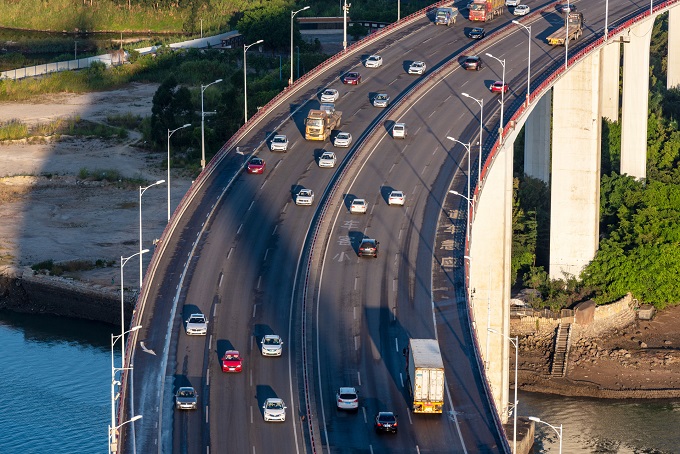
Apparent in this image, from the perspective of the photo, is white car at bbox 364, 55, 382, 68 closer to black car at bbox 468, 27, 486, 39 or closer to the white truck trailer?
black car at bbox 468, 27, 486, 39

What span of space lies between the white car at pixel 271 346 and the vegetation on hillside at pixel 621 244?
166 feet

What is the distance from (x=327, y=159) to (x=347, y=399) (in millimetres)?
45073

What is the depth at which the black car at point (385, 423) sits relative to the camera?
93938 mm

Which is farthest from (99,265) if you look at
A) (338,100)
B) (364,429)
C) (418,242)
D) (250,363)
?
(364,429)

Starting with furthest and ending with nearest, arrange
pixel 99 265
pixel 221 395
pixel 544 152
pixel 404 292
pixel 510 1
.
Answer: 1. pixel 510 1
2. pixel 544 152
3. pixel 99 265
4. pixel 404 292
5. pixel 221 395

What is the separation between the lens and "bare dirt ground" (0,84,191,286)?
15888 cm

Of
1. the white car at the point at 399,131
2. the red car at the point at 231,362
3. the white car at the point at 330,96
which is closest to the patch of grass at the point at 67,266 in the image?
the white car at the point at 330,96

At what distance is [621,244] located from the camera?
157m

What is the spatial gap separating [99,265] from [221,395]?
57927 mm

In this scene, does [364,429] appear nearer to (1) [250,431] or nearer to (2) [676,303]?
(1) [250,431]

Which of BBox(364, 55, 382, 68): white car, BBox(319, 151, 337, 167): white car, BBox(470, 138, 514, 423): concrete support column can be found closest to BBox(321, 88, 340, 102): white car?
BBox(364, 55, 382, 68): white car

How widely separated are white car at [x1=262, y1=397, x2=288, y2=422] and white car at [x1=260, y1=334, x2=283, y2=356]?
778 cm

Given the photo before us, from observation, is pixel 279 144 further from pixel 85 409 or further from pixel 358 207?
pixel 85 409

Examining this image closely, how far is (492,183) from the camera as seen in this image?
5118 inches
